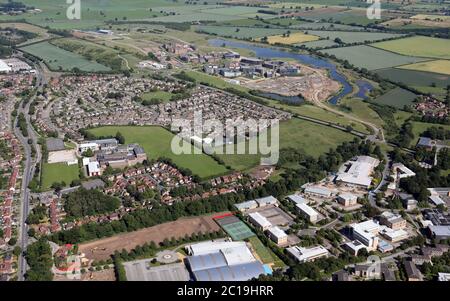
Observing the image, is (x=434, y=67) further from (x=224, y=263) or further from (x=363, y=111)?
(x=224, y=263)

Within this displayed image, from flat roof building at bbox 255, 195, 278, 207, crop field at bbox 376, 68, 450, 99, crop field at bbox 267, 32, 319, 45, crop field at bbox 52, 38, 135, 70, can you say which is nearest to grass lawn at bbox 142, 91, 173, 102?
Answer: crop field at bbox 52, 38, 135, 70

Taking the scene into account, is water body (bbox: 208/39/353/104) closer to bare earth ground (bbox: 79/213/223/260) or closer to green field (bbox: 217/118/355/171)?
green field (bbox: 217/118/355/171)

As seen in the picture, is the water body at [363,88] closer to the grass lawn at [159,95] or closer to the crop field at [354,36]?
the grass lawn at [159,95]

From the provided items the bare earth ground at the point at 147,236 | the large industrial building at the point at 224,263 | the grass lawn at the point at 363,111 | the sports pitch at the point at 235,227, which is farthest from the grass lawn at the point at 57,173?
the grass lawn at the point at 363,111

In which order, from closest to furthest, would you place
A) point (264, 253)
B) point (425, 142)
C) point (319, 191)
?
point (264, 253) → point (319, 191) → point (425, 142)

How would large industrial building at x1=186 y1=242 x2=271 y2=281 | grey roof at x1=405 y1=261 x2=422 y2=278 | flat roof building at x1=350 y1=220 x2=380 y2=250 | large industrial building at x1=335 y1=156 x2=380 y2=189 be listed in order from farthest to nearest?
large industrial building at x1=335 y1=156 x2=380 y2=189
flat roof building at x1=350 y1=220 x2=380 y2=250
grey roof at x1=405 y1=261 x2=422 y2=278
large industrial building at x1=186 y1=242 x2=271 y2=281

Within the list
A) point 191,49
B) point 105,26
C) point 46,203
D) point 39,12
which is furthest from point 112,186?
point 39,12

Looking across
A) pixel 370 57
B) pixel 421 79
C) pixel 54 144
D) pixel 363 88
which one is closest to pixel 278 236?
pixel 54 144
